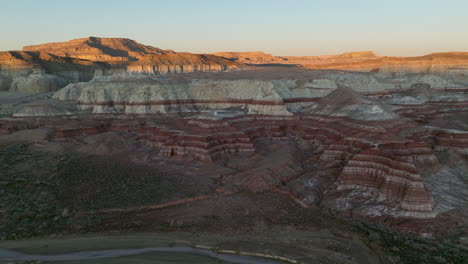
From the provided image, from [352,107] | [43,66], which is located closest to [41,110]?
[352,107]

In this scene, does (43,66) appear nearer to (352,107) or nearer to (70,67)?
(70,67)

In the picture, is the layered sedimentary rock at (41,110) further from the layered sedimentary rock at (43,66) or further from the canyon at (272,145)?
the layered sedimentary rock at (43,66)

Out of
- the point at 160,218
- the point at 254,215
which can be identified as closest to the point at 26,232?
the point at 160,218

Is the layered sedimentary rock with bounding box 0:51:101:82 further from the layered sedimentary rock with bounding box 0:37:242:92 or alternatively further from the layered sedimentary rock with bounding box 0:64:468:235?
the layered sedimentary rock with bounding box 0:64:468:235

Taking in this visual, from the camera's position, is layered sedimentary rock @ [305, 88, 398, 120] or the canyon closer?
the canyon

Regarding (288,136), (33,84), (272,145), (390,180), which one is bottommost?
(272,145)

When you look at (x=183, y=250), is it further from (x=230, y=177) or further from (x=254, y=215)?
(x=230, y=177)

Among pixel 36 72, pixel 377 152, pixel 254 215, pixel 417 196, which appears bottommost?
pixel 254 215

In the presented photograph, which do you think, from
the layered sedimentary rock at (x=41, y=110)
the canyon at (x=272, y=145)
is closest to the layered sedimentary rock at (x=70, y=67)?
the canyon at (x=272, y=145)

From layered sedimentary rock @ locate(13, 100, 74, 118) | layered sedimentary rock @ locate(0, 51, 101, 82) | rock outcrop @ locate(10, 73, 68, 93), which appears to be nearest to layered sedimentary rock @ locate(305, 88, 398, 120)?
layered sedimentary rock @ locate(13, 100, 74, 118)
